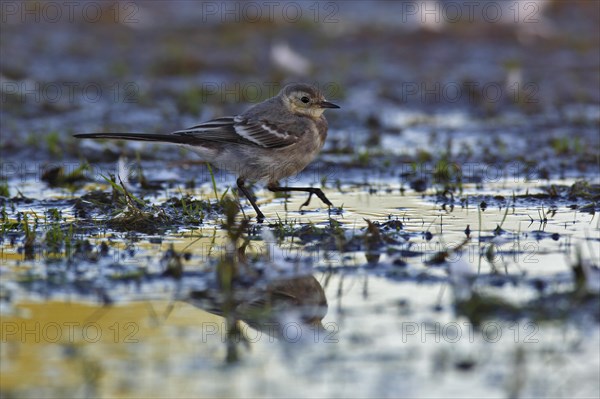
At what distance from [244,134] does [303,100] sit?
2.45 feet

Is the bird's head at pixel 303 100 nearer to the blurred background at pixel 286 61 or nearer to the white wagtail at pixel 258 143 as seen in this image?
the white wagtail at pixel 258 143

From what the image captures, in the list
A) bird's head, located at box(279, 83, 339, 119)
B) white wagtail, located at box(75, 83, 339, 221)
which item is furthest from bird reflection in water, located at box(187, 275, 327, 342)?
bird's head, located at box(279, 83, 339, 119)

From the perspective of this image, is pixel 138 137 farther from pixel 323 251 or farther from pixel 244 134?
pixel 323 251

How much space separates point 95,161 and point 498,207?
15.6 ft

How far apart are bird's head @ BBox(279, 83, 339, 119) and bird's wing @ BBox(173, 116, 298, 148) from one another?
17.4 inches

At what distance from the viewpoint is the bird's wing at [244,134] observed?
855 centimetres

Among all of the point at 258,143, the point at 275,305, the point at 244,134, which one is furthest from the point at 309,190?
the point at 275,305

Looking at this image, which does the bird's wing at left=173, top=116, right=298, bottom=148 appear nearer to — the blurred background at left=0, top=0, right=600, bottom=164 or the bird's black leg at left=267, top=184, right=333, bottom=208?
the bird's black leg at left=267, top=184, right=333, bottom=208

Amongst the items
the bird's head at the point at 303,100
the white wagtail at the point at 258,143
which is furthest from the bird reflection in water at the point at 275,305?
the bird's head at the point at 303,100

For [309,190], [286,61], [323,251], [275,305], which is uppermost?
[286,61]

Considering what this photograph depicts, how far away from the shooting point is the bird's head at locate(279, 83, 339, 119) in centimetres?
897

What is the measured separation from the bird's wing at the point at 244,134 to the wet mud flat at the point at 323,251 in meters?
0.55

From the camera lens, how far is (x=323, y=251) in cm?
691

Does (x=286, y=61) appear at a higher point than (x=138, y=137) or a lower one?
higher
